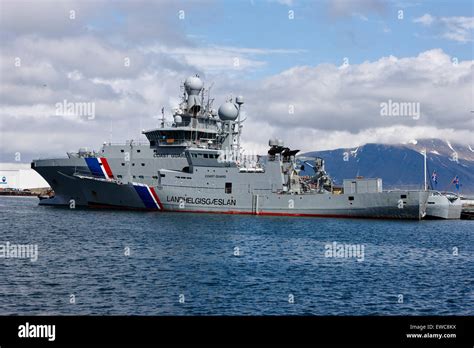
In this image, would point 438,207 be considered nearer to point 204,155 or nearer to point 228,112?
point 228,112

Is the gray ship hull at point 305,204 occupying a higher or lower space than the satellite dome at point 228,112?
lower

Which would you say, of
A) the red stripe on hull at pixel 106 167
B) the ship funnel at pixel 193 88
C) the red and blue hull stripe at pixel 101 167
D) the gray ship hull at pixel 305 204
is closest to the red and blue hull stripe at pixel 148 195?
the gray ship hull at pixel 305 204

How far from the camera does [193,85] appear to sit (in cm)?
6150

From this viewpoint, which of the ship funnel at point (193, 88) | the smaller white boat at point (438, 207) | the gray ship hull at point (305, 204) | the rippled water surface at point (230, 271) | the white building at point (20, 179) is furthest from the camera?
the white building at point (20, 179)

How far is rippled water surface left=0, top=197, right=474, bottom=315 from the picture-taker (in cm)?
1933

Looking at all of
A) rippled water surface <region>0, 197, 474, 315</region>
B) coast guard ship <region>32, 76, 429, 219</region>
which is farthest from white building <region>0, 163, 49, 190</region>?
rippled water surface <region>0, 197, 474, 315</region>

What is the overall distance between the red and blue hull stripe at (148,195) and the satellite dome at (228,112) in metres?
12.0

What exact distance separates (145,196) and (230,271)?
31.1 m

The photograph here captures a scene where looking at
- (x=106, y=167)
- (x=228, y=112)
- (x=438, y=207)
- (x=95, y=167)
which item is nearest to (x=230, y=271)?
(x=106, y=167)

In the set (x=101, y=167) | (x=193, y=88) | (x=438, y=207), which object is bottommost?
(x=438, y=207)

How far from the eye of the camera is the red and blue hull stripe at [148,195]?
55019mm

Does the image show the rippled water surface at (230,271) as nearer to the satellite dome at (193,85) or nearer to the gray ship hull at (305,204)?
the gray ship hull at (305,204)
